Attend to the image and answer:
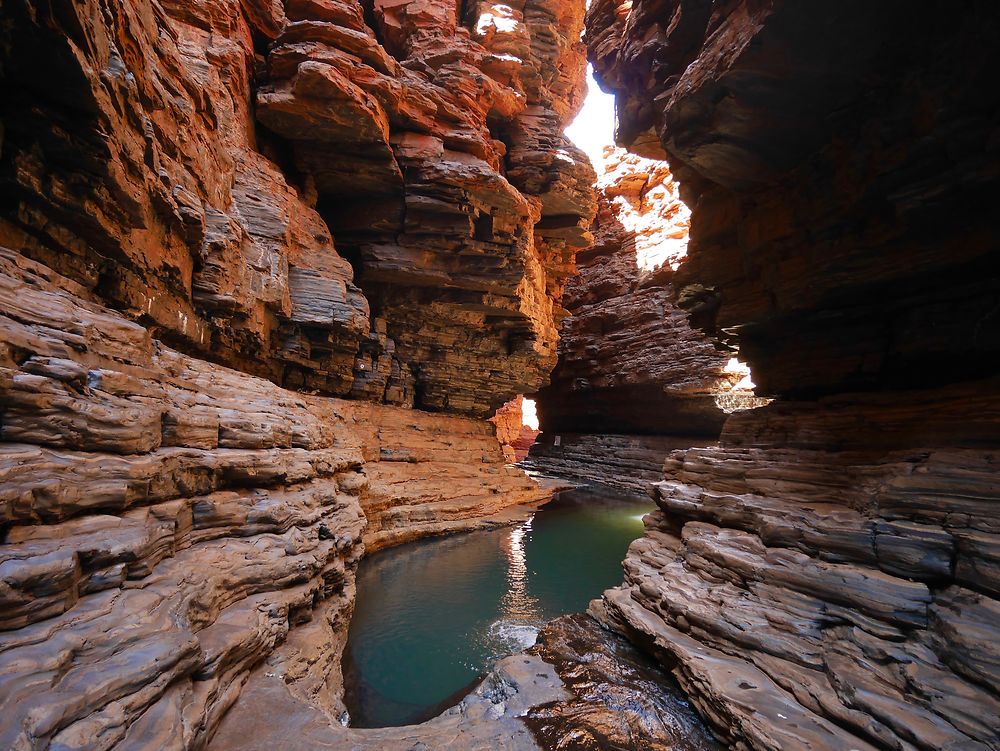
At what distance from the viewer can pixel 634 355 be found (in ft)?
86.8

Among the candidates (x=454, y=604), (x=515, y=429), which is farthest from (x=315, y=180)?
(x=515, y=429)

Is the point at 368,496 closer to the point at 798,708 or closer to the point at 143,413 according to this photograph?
the point at 143,413

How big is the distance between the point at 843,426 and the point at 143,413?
10.4 metres

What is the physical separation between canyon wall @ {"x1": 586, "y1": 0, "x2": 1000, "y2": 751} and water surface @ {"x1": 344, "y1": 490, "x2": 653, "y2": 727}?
257 centimetres

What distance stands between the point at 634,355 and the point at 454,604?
20.6 m

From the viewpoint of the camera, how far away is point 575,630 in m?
7.55

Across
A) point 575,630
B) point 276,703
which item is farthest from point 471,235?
point 276,703

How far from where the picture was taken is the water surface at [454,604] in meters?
6.55

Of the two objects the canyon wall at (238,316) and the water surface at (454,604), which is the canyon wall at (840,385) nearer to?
the water surface at (454,604)

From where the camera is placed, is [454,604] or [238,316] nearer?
[454,604]

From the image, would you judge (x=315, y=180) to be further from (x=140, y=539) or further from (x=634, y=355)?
(x=634, y=355)

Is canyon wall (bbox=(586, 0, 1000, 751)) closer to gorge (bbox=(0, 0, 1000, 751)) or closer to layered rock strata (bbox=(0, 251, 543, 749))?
gorge (bbox=(0, 0, 1000, 751))

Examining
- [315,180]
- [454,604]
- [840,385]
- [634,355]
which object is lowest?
[454,604]

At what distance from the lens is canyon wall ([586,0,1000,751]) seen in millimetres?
4402
